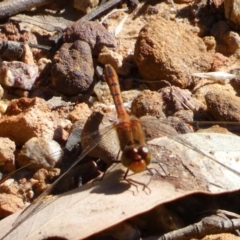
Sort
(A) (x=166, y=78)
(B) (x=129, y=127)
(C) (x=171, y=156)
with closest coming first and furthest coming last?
(C) (x=171, y=156), (B) (x=129, y=127), (A) (x=166, y=78)

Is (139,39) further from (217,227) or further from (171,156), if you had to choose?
(217,227)

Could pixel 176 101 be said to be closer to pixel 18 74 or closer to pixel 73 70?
pixel 73 70

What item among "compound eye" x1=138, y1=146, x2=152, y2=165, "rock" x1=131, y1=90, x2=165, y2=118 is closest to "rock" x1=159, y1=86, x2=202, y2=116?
"rock" x1=131, y1=90, x2=165, y2=118

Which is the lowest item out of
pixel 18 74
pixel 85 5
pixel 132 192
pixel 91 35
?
pixel 132 192

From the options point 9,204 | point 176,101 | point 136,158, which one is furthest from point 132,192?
point 176,101

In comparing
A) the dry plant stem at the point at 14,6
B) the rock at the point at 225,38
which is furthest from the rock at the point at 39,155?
the rock at the point at 225,38

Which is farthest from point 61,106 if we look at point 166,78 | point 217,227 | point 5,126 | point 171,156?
point 217,227
